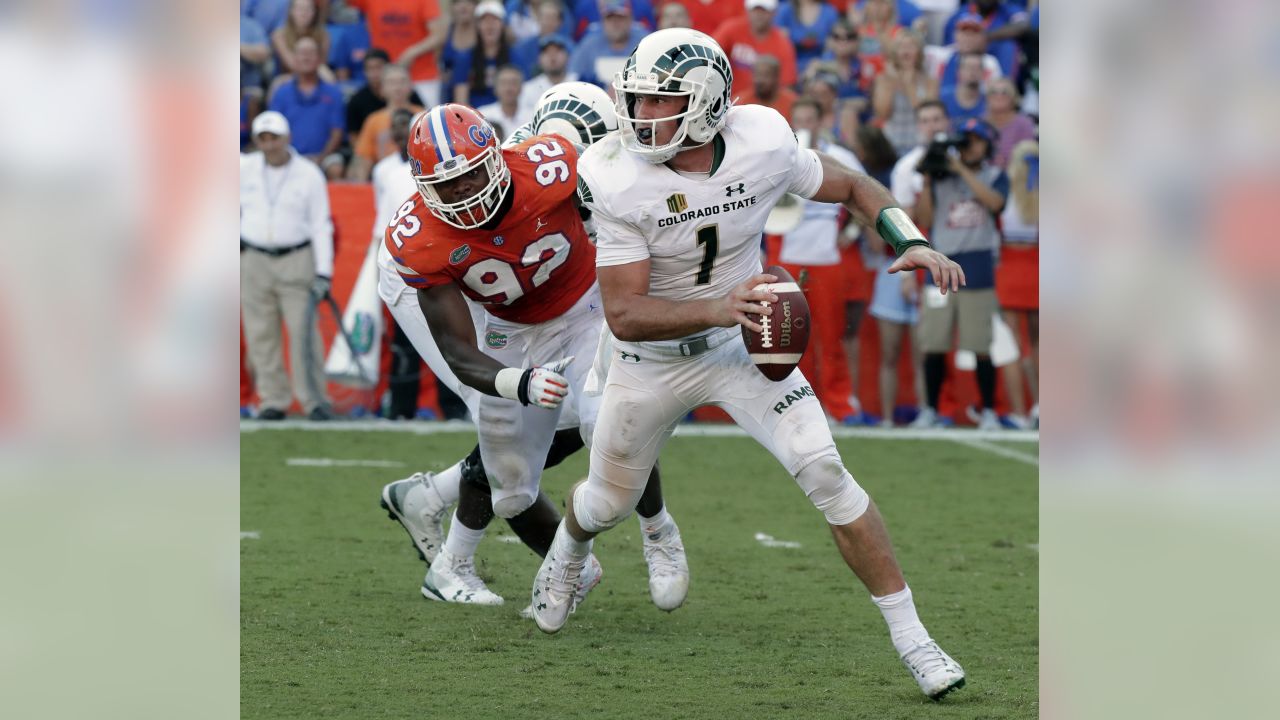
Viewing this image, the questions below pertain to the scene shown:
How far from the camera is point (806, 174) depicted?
462 cm

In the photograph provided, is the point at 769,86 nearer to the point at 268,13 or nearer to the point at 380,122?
the point at 380,122

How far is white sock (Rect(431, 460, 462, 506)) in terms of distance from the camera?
6031 mm

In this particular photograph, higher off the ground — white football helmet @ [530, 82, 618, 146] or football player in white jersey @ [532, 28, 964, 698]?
white football helmet @ [530, 82, 618, 146]

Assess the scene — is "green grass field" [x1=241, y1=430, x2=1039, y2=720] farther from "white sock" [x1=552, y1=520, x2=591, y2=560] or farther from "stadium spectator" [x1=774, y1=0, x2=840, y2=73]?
"stadium spectator" [x1=774, y1=0, x2=840, y2=73]

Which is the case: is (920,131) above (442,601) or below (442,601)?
above

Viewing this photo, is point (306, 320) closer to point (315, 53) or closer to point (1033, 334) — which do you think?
point (315, 53)

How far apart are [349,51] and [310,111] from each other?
1.04 m

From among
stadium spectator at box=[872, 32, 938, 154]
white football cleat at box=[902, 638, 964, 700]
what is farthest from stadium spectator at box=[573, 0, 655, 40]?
white football cleat at box=[902, 638, 964, 700]

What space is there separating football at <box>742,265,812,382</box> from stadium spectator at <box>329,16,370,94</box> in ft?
28.3
